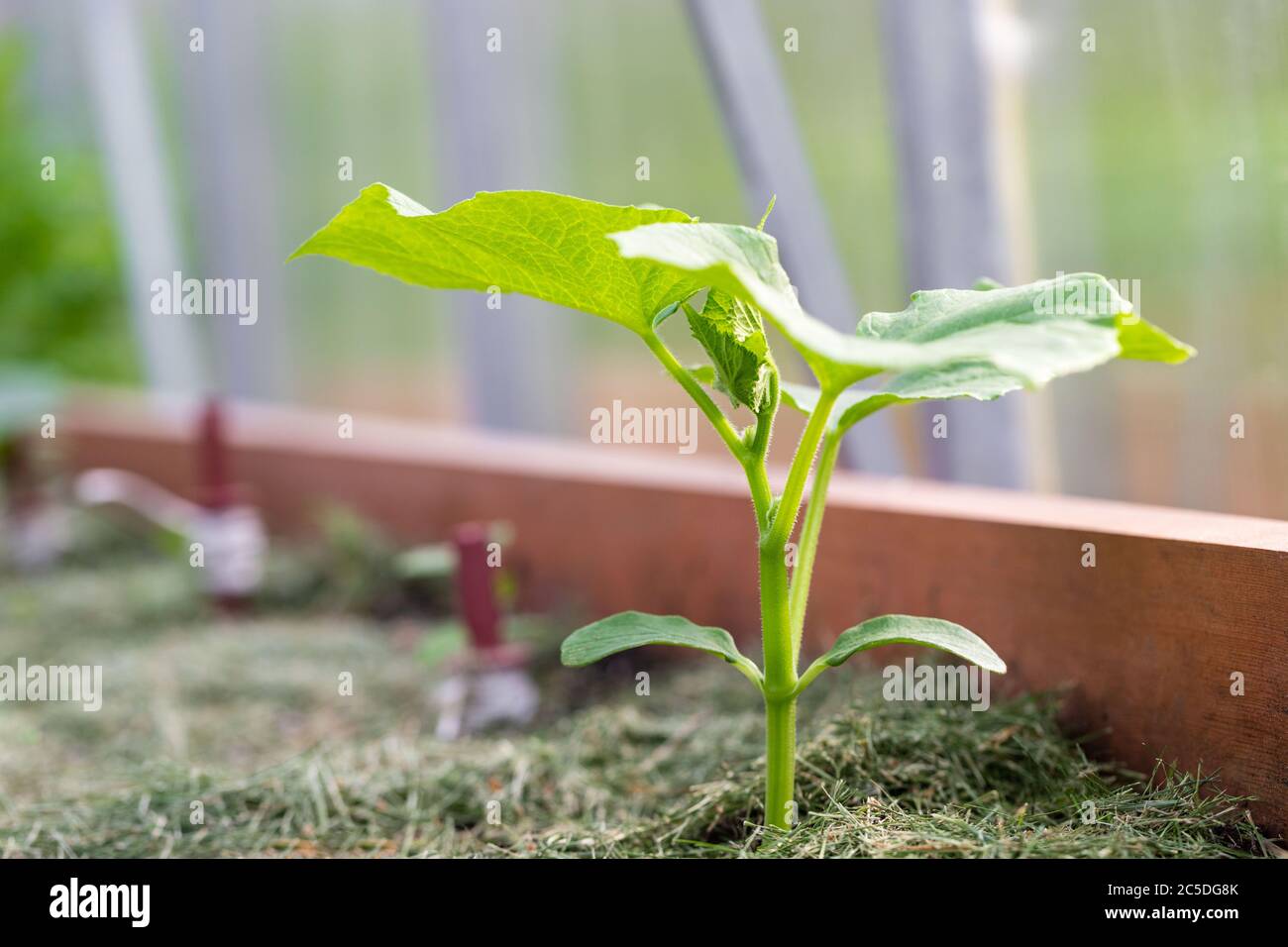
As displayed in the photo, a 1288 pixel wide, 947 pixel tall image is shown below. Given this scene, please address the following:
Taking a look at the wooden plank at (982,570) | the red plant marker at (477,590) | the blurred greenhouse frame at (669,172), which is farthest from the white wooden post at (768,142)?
the red plant marker at (477,590)

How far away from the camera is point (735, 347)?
714 millimetres

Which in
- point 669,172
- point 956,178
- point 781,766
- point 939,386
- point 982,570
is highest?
point 669,172

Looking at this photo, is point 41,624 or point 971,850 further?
point 41,624

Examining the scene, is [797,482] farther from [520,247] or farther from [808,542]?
[520,247]

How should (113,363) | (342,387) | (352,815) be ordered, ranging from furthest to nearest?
1. (113,363)
2. (342,387)
3. (352,815)

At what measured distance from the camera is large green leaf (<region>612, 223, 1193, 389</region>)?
542 millimetres

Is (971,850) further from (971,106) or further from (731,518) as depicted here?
(971,106)

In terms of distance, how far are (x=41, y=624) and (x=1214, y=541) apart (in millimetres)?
1637

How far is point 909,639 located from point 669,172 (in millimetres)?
1601

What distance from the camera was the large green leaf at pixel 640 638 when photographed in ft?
2.31

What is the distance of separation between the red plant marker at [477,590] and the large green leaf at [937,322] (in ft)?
2.09

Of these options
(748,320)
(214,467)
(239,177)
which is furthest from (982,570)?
(239,177)
